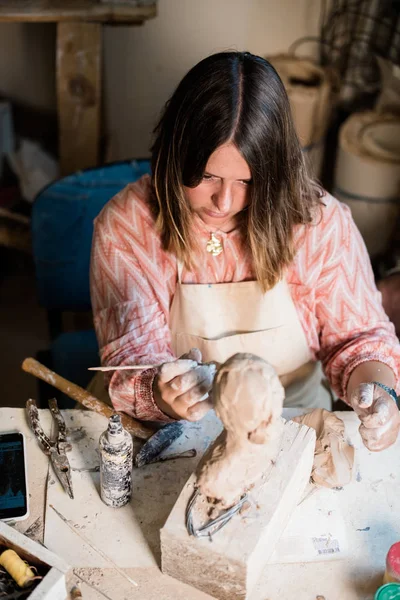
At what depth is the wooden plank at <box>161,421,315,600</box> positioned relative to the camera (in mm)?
1370

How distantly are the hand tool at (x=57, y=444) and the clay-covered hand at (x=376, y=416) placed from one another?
715 mm

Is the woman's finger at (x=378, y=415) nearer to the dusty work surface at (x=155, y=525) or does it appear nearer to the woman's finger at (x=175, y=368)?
the dusty work surface at (x=155, y=525)

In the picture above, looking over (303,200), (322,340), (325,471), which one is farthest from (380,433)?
(303,200)

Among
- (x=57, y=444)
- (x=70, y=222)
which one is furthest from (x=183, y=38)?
(x=57, y=444)

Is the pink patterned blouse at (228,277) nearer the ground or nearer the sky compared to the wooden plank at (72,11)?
nearer the ground

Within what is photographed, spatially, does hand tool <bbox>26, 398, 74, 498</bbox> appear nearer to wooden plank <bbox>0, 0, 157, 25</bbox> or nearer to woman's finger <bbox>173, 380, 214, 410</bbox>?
woman's finger <bbox>173, 380, 214, 410</bbox>

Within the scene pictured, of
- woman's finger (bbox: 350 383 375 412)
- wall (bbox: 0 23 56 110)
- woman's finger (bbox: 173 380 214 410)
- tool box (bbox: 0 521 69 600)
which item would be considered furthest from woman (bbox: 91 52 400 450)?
wall (bbox: 0 23 56 110)

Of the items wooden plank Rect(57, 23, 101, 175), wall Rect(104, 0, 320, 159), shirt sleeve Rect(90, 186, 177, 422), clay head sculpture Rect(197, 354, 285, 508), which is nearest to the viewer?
clay head sculpture Rect(197, 354, 285, 508)

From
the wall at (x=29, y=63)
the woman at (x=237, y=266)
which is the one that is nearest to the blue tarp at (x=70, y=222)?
the woman at (x=237, y=266)

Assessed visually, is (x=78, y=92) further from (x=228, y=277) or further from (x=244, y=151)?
(x=244, y=151)

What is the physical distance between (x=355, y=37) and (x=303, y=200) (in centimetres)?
245

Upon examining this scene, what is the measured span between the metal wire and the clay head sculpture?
14 mm

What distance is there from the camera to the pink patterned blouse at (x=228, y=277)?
191 centimetres

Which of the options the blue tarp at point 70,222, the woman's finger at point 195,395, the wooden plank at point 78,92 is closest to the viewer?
the woman's finger at point 195,395
